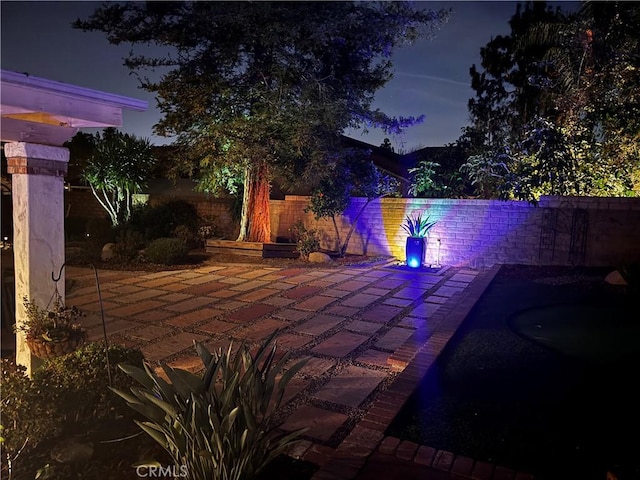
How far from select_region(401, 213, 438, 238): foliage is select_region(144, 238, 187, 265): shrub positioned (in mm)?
4875

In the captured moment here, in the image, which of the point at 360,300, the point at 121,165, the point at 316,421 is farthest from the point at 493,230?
the point at 121,165

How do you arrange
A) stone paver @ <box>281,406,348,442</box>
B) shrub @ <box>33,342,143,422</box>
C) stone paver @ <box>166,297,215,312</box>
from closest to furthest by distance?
shrub @ <box>33,342,143,422</box> < stone paver @ <box>281,406,348,442</box> < stone paver @ <box>166,297,215,312</box>

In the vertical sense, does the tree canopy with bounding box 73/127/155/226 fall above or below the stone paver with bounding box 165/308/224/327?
above

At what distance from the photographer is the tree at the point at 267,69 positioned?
28.8 ft

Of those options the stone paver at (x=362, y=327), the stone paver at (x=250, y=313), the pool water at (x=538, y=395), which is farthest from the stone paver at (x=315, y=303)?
the pool water at (x=538, y=395)

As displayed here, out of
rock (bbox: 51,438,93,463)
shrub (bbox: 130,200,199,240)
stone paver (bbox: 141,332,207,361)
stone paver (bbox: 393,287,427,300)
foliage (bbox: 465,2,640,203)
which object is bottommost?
stone paver (bbox: 141,332,207,361)

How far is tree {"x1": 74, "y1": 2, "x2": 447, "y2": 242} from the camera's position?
28.8ft

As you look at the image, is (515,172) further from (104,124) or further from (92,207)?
(92,207)

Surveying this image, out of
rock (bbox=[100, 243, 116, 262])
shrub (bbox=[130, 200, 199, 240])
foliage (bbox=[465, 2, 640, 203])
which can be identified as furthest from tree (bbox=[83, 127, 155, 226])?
foliage (bbox=[465, 2, 640, 203])

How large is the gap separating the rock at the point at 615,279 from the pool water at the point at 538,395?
1.79m

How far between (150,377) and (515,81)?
17.8m

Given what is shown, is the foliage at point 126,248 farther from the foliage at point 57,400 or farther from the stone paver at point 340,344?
the foliage at point 57,400

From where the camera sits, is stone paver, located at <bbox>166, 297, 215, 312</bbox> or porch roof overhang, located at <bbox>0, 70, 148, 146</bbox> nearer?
porch roof overhang, located at <bbox>0, 70, 148, 146</bbox>

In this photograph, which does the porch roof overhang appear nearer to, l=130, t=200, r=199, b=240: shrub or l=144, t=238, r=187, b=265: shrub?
l=144, t=238, r=187, b=265: shrub
